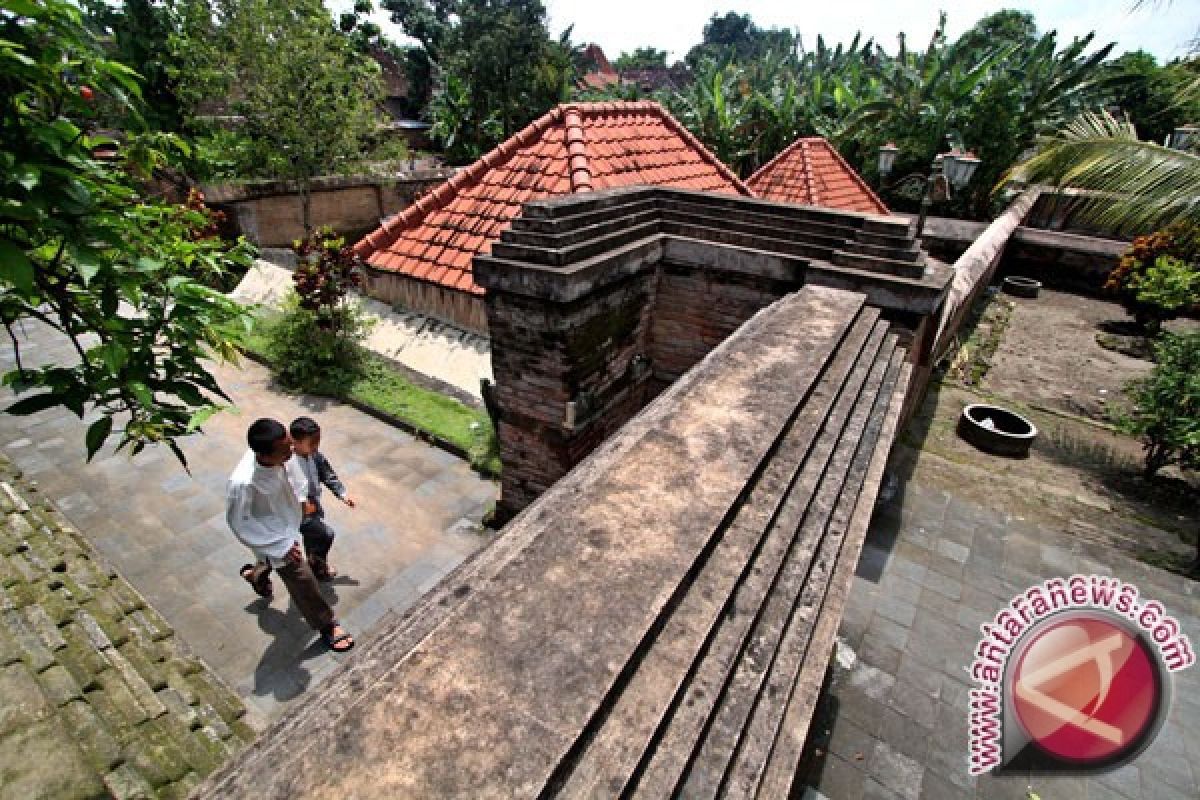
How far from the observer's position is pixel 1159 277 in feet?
34.7

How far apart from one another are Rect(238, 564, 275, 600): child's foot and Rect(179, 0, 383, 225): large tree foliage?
1229 centimetres

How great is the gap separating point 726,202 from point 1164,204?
5154 millimetres

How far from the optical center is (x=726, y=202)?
5.21 meters

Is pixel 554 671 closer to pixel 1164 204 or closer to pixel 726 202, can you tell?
pixel 726 202

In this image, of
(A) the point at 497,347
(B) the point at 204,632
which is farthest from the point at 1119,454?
(B) the point at 204,632

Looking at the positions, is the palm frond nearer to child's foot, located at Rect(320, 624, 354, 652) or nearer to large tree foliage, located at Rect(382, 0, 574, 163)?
child's foot, located at Rect(320, 624, 354, 652)

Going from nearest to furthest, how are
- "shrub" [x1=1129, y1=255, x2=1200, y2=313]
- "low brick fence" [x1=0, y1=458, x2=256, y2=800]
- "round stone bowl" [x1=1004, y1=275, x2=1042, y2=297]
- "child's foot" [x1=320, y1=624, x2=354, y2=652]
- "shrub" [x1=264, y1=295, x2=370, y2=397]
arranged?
"low brick fence" [x1=0, y1=458, x2=256, y2=800]
"child's foot" [x1=320, y1=624, x2=354, y2=652]
"shrub" [x1=264, y1=295, x2=370, y2=397]
"shrub" [x1=1129, y1=255, x2=1200, y2=313]
"round stone bowl" [x1=1004, y1=275, x2=1042, y2=297]

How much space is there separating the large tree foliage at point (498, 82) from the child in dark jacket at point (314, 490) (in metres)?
24.7

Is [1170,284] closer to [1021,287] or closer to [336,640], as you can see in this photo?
[1021,287]

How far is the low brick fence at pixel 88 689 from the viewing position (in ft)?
7.16

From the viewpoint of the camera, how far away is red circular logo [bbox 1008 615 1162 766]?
3.04m

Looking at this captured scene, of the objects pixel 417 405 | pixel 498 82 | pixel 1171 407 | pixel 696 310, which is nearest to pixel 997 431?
pixel 1171 407

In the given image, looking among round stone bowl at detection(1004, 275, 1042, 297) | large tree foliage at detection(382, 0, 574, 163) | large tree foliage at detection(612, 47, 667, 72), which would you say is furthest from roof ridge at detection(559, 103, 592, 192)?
large tree foliage at detection(612, 47, 667, 72)

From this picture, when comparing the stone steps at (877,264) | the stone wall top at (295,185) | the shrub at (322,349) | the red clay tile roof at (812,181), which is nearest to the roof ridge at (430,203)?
the shrub at (322,349)
